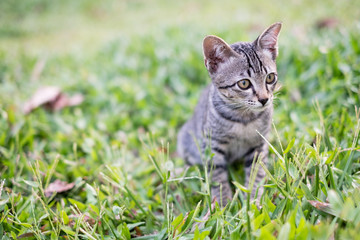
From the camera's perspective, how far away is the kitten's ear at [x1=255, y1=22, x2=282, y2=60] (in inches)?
80.6

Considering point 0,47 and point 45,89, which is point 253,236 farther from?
point 0,47

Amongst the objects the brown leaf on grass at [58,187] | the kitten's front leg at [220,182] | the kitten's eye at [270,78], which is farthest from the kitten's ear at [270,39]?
the brown leaf on grass at [58,187]

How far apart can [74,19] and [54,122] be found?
194 inches

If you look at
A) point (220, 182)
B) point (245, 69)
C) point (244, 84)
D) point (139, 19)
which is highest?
point (139, 19)

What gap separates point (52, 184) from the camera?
2.25m

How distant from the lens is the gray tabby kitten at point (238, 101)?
6.61 ft

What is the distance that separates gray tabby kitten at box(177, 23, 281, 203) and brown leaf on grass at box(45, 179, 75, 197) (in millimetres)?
1037

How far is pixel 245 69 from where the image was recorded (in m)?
2.03

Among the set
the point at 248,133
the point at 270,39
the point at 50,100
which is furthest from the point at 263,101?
the point at 50,100

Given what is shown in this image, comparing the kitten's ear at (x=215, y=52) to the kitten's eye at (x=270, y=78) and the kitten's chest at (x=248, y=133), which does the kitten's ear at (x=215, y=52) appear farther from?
the kitten's chest at (x=248, y=133)

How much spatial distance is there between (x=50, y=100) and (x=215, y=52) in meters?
2.35

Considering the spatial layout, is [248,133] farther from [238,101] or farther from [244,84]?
[244,84]

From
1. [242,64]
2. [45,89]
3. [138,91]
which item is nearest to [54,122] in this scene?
[45,89]

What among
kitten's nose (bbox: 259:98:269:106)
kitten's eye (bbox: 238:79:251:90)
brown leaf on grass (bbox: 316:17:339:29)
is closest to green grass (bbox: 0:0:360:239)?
brown leaf on grass (bbox: 316:17:339:29)
